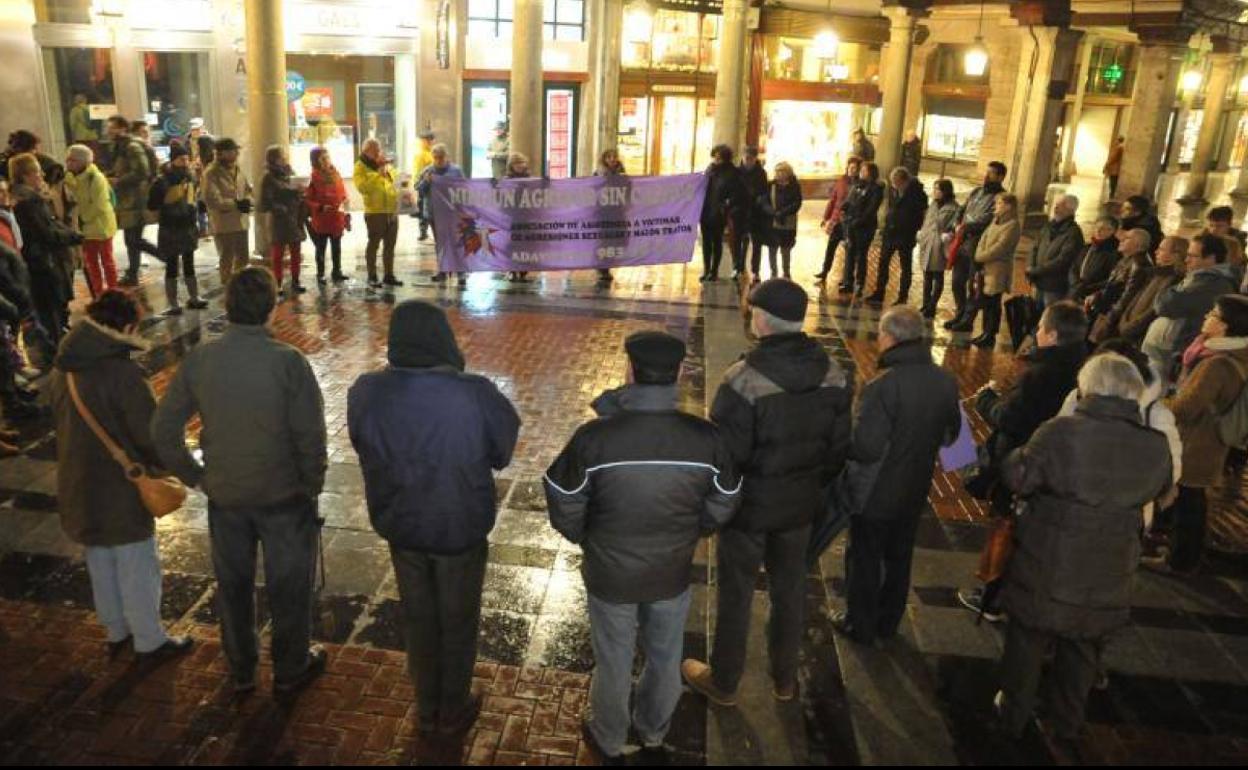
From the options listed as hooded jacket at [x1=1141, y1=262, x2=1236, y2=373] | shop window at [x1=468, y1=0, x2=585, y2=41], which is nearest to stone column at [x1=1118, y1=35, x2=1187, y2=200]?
shop window at [x1=468, y1=0, x2=585, y2=41]

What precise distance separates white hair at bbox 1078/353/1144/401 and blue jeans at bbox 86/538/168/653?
438cm

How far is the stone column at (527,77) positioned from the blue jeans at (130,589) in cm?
1262

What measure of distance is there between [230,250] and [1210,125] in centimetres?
2913

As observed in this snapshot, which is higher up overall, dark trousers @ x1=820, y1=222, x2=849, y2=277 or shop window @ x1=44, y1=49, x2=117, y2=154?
shop window @ x1=44, y1=49, x2=117, y2=154

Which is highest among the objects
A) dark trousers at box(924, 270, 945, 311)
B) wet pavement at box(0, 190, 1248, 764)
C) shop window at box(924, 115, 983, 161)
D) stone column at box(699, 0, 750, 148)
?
stone column at box(699, 0, 750, 148)

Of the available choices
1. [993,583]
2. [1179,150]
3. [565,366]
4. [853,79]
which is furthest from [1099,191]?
[993,583]

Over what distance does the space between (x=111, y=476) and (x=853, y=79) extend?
74.2 ft

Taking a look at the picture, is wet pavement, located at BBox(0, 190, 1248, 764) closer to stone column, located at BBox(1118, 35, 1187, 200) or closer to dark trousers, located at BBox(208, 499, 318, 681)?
dark trousers, located at BBox(208, 499, 318, 681)

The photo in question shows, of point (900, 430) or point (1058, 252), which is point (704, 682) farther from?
point (1058, 252)

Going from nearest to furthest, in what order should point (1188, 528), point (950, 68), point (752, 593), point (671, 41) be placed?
point (752, 593) < point (1188, 528) < point (671, 41) < point (950, 68)

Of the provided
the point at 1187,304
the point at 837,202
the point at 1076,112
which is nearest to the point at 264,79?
the point at 837,202

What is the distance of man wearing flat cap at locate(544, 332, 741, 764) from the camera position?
3.73 metres

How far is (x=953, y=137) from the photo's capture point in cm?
3400

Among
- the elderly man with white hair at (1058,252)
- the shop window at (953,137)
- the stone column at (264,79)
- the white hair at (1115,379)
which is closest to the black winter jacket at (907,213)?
the elderly man with white hair at (1058,252)
